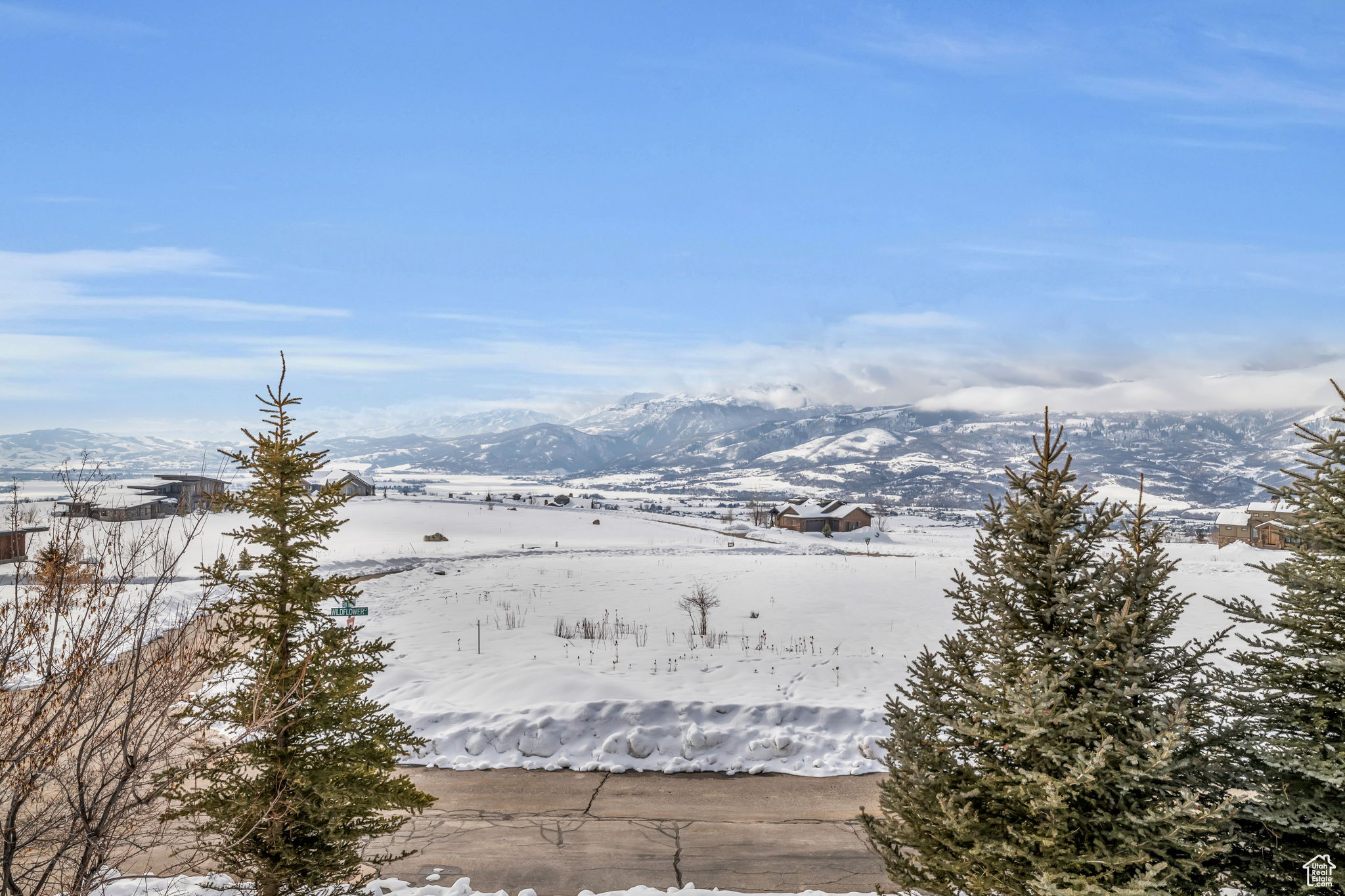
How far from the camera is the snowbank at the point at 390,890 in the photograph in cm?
866

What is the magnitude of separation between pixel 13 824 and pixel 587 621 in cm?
1833

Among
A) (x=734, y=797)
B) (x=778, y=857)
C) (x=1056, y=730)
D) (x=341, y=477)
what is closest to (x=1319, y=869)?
(x=1056, y=730)

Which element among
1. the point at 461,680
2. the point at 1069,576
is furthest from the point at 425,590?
the point at 1069,576

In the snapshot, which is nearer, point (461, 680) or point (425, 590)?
point (461, 680)

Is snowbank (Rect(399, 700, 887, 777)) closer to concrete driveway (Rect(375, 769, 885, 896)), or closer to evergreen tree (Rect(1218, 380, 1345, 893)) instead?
concrete driveway (Rect(375, 769, 885, 896))

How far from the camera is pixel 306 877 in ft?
25.0

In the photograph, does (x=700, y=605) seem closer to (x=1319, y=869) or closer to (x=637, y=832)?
(x=637, y=832)

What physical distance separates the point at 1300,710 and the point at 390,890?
31.8ft

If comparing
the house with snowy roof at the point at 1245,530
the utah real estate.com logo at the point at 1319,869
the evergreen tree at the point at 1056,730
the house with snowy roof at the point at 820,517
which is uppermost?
the evergreen tree at the point at 1056,730

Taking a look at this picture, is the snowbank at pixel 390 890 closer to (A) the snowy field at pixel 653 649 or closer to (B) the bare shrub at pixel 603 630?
(A) the snowy field at pixel 653 649

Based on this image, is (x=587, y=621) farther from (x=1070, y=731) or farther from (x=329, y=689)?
(x=1070, y=731)

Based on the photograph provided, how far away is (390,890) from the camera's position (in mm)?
8859

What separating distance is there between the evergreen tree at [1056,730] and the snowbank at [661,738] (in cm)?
628

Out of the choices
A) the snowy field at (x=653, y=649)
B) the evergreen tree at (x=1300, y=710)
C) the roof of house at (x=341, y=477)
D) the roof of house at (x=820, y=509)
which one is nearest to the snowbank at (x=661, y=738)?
the snowy field at (x=653, y=649)
